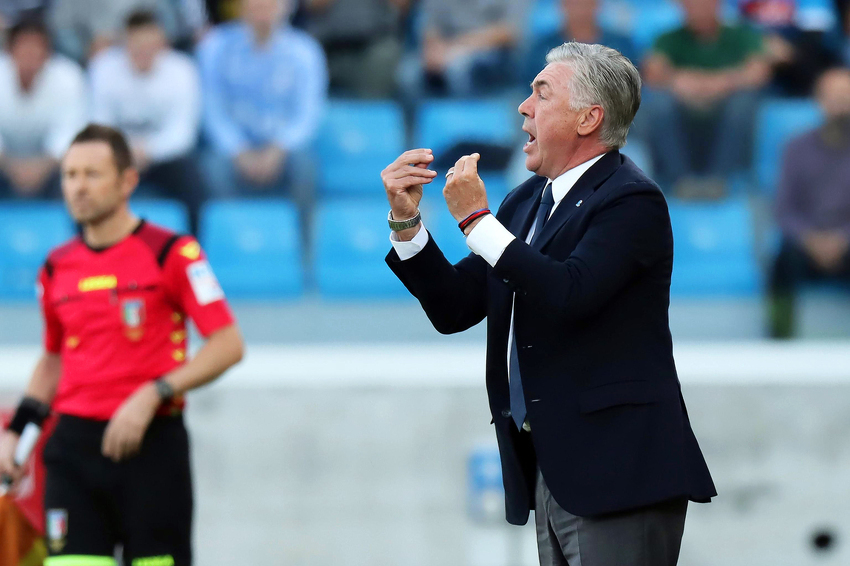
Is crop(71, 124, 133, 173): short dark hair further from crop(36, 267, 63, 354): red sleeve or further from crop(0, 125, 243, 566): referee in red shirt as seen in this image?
crop(36, 267, 63, 354): red sleeve

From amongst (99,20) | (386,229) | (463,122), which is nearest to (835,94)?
(463,122)

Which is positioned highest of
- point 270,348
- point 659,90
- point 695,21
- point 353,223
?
point 695,21

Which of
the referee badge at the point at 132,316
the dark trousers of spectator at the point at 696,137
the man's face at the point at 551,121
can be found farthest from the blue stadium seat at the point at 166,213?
the man's face at the point at 551,121

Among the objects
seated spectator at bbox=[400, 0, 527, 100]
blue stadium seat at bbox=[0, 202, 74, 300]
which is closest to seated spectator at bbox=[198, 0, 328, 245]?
seated spectator at bbox=[400, 0, 527, 100]

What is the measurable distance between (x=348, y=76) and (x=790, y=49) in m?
2.58

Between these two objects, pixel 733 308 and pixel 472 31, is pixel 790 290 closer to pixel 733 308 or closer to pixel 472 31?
pixel 733 308

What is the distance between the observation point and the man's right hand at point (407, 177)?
224 cm

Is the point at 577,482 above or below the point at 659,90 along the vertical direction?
below

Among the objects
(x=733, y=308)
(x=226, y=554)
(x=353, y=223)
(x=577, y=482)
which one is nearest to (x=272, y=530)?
(x=226, y=554)

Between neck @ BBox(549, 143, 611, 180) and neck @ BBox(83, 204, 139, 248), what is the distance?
1658 millimetres

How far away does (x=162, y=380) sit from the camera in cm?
325

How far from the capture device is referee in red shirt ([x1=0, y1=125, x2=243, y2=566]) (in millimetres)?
3230

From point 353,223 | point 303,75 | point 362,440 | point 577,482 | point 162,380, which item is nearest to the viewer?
point 577,482

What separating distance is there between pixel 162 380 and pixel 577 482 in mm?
1539
